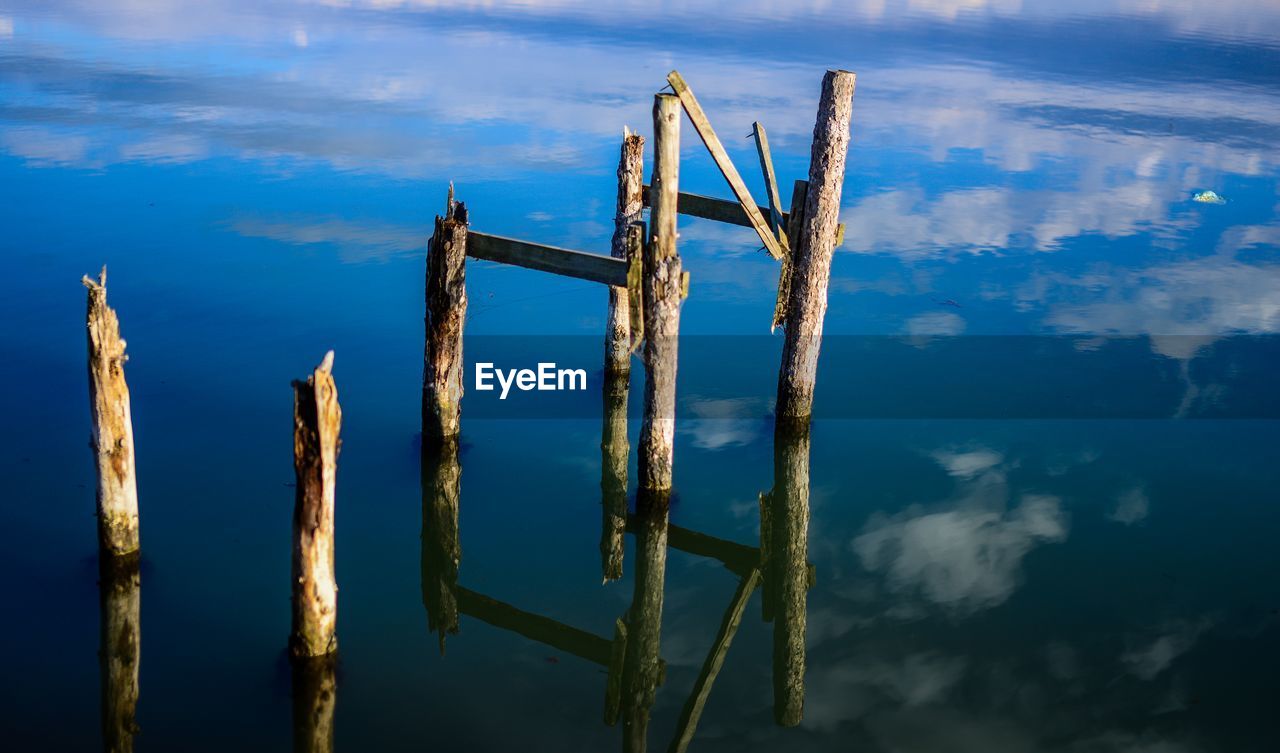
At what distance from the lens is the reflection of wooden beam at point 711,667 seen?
27.6 feet

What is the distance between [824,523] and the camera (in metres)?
11.4

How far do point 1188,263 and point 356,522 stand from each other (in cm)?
1528

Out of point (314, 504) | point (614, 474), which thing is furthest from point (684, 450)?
point (314, 504)

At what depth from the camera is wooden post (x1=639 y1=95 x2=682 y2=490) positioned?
32.3 feet

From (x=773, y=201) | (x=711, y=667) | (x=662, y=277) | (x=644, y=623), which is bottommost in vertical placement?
(x=711, y=667)

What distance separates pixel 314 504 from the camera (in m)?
7.77

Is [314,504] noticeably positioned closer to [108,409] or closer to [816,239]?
[108,409]

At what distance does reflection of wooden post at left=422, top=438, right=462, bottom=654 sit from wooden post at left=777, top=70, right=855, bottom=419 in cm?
348

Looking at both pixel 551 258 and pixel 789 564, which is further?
pixel 789 564

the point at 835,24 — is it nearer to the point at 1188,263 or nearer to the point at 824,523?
the point at 1188,263

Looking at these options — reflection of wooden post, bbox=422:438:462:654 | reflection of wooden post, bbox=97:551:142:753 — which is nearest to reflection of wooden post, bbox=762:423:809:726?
reflection of wooden post, bbox=422:438:462:654

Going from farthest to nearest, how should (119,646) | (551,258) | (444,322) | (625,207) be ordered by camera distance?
(625,207) → (444,322) → (551,258) → (119,646)

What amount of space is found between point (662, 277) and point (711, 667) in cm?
314

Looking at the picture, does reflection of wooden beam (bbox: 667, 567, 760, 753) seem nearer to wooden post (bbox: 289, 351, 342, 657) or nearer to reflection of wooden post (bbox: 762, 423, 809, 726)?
reflection of wooden post (bbox: 762, 423, 809, 726)
